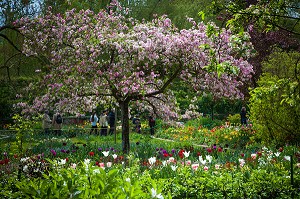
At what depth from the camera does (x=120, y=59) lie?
34.3ft

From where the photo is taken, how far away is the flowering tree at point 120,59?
1022cm

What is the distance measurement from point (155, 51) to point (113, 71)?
1.21 meters

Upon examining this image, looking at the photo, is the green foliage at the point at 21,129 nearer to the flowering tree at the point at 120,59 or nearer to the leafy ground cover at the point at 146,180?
the leafy ground cover at the point at 146,180

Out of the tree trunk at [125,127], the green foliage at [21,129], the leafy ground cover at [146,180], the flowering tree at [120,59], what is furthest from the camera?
the tree trunk at [125,127]

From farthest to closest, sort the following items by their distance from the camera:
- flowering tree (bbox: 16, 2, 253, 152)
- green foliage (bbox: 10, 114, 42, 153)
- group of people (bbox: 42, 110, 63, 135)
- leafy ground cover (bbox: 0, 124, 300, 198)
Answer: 1. group of people (bbox: 42, 110, 63, 135)
2. flowering tree (bbox: 16, 2, 253, 152)
3. green foliage (bbox: 10, 114, 42, 153)
4. leafy ground cover (bbox: 0, 124, 300, 198)

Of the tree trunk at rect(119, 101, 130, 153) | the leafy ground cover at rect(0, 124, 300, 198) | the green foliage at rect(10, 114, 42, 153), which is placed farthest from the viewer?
the tree trunk at rect(119, 101, 130, 153)

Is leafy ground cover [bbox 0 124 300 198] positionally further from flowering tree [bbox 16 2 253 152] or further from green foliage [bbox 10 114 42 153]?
flowering tree [bbox 16 2 253 152]

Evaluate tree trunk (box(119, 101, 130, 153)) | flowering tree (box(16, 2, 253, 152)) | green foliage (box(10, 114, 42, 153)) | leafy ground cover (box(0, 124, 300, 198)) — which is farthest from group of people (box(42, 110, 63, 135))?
leafy ground cover (box(0, 124, 300, 198))

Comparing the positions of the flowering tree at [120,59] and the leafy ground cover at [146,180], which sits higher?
the flowering tree at [120,59]

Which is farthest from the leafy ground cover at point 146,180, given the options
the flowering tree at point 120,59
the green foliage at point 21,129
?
the flowering tree at point 120,59

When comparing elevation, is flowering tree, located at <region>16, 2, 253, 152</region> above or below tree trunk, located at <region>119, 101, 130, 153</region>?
above

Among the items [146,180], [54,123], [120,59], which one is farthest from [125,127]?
[54,123]

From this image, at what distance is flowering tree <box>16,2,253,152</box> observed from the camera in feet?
33.5

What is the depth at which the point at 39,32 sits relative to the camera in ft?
35.8
